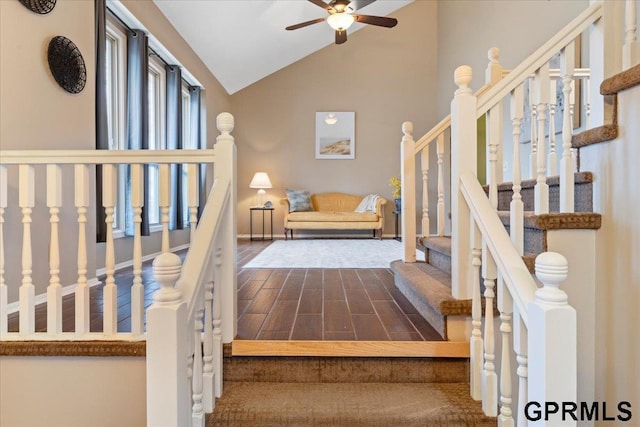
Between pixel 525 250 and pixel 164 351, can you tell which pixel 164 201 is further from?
pixel 525 250

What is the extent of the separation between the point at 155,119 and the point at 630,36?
4.40 m

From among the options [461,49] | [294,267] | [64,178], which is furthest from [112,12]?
[461,49]

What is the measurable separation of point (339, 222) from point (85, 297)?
4.58 m

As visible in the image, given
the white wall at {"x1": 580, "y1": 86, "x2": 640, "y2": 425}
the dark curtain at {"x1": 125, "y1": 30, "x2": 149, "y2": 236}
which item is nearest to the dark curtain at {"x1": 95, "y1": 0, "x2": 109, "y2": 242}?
the dark curtain at {"x1": 125, "y1": 30, "x2": 149, "y2": 236}

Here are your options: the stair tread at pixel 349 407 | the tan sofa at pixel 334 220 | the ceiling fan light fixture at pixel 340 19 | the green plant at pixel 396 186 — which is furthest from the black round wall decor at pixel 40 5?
the green plant at pixel 396 186

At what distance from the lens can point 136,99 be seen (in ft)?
11.7

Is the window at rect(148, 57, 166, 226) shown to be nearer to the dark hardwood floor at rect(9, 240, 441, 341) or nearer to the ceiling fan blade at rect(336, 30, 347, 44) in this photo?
the dark hardwood floor at rect(9, 240, 441, 341)

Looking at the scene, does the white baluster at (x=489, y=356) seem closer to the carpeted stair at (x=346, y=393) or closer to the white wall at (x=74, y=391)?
the carpeted stair at (x=346, y=393)

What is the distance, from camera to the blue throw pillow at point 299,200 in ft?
20.5

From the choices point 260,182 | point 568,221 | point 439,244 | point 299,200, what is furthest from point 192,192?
point 299,200

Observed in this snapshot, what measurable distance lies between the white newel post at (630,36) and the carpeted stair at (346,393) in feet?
4.77

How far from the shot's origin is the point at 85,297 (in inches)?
59.6

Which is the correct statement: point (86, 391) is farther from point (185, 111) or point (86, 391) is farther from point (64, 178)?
point (185, 111)

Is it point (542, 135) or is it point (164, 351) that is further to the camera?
point (542, 135)
